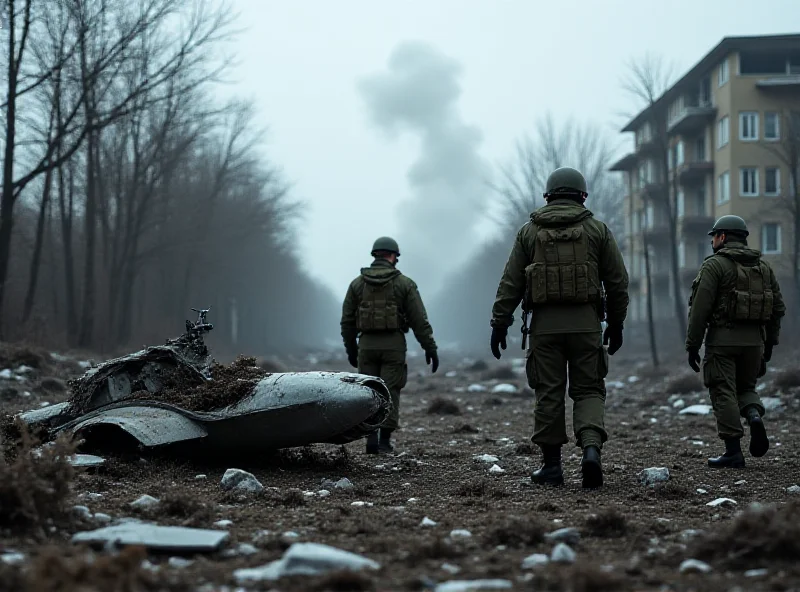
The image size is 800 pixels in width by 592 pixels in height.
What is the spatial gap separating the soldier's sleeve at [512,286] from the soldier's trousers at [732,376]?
2.26 metres

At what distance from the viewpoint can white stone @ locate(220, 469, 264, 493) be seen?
5.96m

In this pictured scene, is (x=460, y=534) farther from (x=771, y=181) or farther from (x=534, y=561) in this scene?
(x=771, y=181)

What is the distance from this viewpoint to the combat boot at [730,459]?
305 inches

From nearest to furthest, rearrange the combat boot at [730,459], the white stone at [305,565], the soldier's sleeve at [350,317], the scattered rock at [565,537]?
1. the white stone at [305,565]
2. the scattered rock at [565,537]
3. the combat boot at [730,459]
4. the soldier's sleeve at [350,317]

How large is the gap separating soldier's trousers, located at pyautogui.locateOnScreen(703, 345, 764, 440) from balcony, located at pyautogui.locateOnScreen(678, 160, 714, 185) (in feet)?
121

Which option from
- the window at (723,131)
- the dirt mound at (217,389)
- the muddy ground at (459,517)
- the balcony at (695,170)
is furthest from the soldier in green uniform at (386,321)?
the balcony at (695,170)

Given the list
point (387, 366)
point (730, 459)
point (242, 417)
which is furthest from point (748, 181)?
point (242, 417)

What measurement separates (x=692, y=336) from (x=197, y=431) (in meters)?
4.33

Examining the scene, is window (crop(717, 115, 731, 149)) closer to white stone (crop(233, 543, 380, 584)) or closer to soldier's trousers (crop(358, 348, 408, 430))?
soldier's trousers (crop(358, 348, 408, 430))

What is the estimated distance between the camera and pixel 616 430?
11492 mm

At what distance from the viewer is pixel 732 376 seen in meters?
8.23

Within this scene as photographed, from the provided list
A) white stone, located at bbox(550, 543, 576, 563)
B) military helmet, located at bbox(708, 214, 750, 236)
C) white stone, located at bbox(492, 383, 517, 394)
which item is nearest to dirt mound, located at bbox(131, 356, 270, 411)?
white stone, located at bbox(550, 543, 576, 563)

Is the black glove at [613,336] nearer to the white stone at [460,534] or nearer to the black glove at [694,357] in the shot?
the black glove at [694,357]

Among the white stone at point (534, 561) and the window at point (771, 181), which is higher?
the window at point (771, 181)
